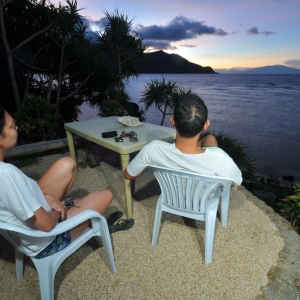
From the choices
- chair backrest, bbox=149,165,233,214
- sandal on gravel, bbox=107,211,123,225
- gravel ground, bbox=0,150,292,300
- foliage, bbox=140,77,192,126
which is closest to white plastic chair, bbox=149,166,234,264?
chair backrest, bbox=149,165,233,214

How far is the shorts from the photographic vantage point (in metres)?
1.11

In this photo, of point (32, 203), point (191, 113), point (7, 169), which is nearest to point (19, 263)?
point (32, 203)

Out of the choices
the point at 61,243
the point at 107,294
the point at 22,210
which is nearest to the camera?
the point at 22,210

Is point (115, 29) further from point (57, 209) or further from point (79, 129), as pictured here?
point (57, 209)

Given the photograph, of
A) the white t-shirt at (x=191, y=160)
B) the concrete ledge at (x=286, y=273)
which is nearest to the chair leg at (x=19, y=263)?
the white t-shirt at (x=191, y=160)

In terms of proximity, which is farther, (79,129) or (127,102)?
(127,102)

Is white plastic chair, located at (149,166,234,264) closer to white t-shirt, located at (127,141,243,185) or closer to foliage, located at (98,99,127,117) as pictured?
white t-shirt, located at (127,141,243,185)

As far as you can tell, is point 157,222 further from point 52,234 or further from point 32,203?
point 32,203

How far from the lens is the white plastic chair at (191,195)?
1.31 metres

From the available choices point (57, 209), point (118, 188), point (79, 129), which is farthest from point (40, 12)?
point (57, 209)

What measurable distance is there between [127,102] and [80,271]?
7075 millimetres

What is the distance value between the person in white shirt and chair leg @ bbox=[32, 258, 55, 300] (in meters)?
0.04

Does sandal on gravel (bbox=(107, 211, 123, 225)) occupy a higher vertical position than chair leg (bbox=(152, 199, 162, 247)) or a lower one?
lower

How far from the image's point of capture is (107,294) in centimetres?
137
